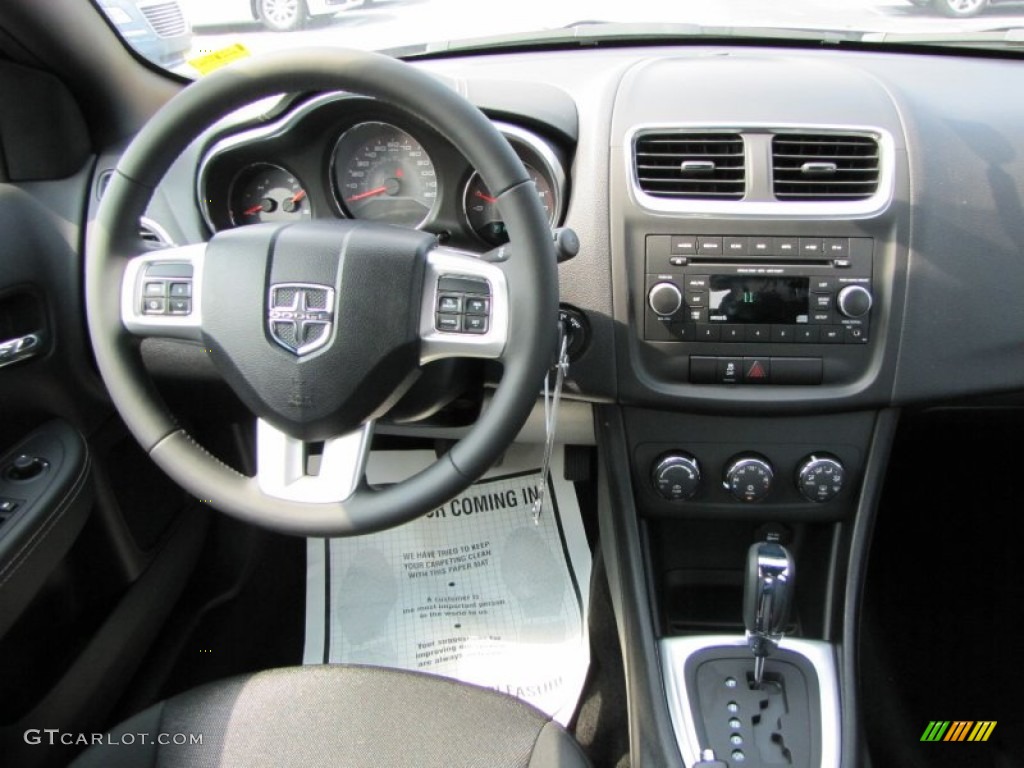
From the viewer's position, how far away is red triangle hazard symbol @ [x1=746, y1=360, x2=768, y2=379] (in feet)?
3.98

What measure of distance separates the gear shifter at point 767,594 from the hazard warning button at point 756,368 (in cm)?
23

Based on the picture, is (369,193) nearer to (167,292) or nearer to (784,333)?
(167,292)

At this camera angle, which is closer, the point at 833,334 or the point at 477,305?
the point at 477,305

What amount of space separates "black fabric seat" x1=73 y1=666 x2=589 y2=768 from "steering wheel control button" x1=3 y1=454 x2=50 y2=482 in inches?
15.0

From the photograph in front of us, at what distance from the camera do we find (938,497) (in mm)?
1639

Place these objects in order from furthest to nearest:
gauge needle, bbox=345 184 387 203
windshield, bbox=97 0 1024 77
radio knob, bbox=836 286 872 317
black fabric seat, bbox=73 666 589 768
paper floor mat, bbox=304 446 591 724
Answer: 1. paper floor mat, bbox=304 446 591 724
2. windshield, bbox=97 0 1024 77
3. gauge needle, bbox=345 184 387 203
4. radio knob, bbox=836 286 872 317
5. black fabric seat, bbox=73 666 589 768

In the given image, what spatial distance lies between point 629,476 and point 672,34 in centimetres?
71

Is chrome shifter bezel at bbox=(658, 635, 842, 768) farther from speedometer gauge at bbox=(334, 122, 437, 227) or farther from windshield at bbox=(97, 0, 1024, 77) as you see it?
windshield at bbox=(97, 0, 1024, 77)

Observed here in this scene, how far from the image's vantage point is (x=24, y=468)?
A: 1239 millimetres

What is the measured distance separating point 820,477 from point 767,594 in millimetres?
216

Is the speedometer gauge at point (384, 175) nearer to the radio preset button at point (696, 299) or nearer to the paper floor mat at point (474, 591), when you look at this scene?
the radio preset button at point (696, 299)

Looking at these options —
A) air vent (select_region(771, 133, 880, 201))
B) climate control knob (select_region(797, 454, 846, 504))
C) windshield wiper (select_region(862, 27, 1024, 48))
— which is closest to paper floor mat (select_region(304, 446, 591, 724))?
climate control knob (select_region(797, 454, 846, 504))

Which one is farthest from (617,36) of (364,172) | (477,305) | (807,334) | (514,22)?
(477,305)

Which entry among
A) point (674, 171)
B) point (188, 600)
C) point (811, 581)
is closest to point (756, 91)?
point (674, 171)
